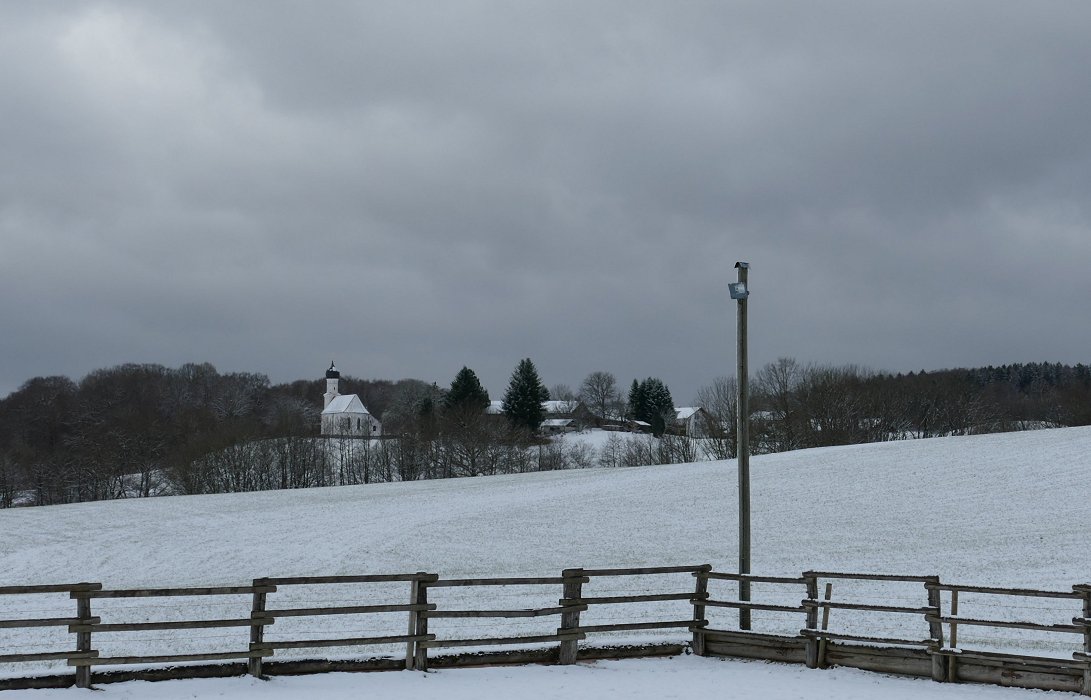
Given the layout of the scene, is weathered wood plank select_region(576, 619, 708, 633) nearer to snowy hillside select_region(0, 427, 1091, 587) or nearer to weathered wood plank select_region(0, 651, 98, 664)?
weathered wood plank select_region(0, 651, 98, 664)

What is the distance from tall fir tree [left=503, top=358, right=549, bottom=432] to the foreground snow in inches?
3712

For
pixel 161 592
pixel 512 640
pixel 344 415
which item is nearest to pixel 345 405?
pixel 344 415

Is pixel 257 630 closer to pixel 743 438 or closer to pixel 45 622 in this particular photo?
pixel 45 622

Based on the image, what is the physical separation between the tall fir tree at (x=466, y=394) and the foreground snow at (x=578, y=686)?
88389 mm

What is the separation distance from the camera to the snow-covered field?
2239 cm

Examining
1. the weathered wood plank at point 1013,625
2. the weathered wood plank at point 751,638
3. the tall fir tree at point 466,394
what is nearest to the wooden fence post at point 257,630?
the weathered wood plank at point 751,638

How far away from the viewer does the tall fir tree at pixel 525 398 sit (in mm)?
108875

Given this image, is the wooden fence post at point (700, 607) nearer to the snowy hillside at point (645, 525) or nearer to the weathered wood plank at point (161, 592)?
the weathered wood plank at point (161, 592)

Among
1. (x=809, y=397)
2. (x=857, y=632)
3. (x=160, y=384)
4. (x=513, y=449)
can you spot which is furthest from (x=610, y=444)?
(x=857, y=632)

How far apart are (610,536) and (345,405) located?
109m

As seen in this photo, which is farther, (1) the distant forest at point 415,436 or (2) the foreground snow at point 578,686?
(1) the distant forest at point 415,436

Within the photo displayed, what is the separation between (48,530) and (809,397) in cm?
7119

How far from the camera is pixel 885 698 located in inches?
479

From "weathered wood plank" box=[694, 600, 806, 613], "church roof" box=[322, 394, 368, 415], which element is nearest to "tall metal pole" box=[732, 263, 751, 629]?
"weathered wood plank" box=[694, 600, 806, 613]
